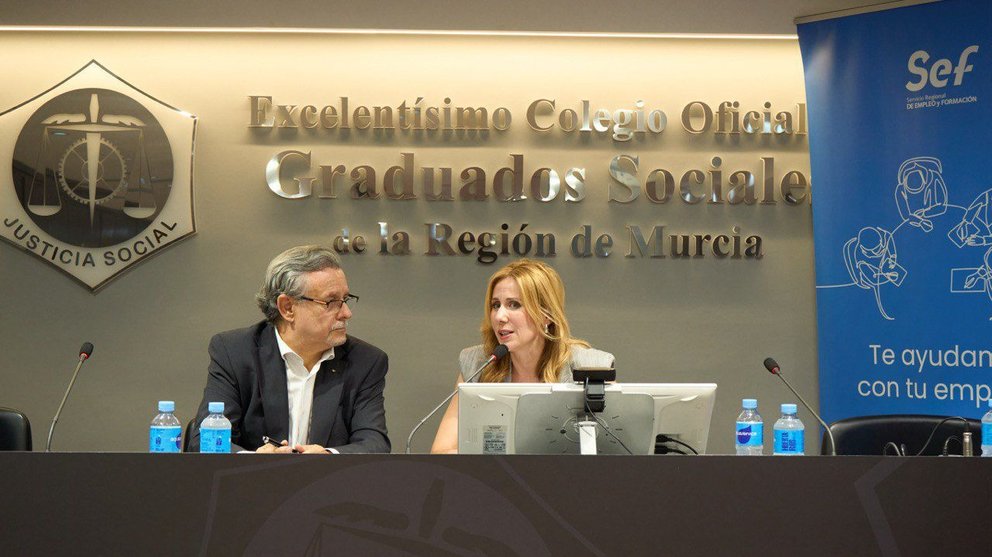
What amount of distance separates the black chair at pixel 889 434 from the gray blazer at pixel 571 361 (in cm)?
85

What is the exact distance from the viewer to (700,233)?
4699 millimetres

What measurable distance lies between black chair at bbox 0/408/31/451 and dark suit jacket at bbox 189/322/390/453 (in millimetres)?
555

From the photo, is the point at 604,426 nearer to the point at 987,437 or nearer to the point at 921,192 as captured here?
the point at 987,437

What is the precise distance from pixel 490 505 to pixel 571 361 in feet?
6.04

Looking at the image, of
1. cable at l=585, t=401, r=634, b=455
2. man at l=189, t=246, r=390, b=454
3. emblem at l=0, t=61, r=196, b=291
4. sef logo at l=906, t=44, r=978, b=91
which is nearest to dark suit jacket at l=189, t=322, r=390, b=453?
man at l=189, t=246, r=390, b=454

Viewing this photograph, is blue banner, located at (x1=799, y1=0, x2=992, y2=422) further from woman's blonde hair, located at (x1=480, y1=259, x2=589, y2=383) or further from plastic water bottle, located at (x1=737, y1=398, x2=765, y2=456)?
plastic water bottle, located at (x1=737, y1=398, x2=765, y2=456)

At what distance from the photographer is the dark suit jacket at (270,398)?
10.8 feet

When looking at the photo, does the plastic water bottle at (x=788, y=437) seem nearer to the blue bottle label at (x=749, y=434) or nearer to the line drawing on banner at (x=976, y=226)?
the blue bottle label at (x=749, y=434)

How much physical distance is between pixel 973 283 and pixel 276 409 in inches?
111

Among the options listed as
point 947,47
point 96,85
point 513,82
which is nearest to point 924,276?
point 947,47

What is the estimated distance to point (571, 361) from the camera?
3.82 meters

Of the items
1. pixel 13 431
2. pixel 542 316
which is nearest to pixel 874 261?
pixel 542 316

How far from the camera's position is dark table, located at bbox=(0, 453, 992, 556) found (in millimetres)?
1991

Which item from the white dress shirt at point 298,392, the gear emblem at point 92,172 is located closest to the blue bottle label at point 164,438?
the white dress shirt at point 298,392
